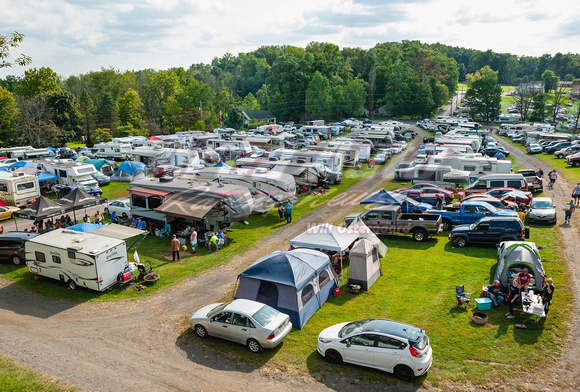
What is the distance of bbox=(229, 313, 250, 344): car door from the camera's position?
35.8 feet

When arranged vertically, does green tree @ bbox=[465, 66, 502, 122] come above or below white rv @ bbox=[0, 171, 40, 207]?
above

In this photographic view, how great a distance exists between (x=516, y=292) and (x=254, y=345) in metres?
8.46

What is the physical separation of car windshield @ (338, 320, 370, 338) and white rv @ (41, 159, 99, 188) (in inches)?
1082

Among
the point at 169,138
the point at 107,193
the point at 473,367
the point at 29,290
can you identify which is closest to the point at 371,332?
the point at 473,367

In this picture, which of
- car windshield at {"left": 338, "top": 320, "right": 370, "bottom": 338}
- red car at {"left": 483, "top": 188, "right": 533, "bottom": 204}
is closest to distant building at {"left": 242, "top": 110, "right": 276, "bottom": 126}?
red car at {"left": 483, "top": 188, "right": 533, "bottom": 204}

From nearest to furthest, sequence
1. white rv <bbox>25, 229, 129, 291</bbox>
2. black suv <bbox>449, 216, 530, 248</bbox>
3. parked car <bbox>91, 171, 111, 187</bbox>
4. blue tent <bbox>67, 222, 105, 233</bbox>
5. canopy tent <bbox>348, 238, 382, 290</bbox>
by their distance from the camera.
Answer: canopy tent <bbox>348, 238, 382, 290</bbox> → white rv <bbox>25, 229, 129, 291</bbox> → blue tent <bbox>67, 222, 105, 233</bbox> → black suv <bbox>449, 216, 530, 248</bbox> → parked car <bbox>91, 171, 111, 187</bbox>

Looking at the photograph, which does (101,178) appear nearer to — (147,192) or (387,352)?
(147,192)

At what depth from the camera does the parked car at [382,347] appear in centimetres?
927

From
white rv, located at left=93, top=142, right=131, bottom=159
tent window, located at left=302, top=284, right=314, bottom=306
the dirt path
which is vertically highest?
white rv, located at left=93, top=142, right=131, bottom=159

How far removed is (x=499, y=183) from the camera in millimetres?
25531

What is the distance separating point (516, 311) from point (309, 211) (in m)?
14.7

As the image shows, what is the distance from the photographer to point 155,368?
10328 mm

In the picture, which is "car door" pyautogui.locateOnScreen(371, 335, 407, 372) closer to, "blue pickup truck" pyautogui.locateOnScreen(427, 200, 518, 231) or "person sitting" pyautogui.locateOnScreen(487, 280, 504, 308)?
"person sitting" pyautogui.locateOnScreen(487, 280, 504, 308)

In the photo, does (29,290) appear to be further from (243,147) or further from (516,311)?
(243,147)
